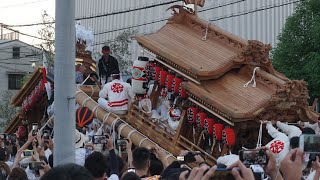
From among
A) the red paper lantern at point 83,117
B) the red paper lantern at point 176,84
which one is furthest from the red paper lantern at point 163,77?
the red paper lantern at point 83,117

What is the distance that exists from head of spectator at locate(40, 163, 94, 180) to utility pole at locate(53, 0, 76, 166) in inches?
108

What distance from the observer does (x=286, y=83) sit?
11.6 m

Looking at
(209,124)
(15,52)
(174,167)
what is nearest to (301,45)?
(209,124)

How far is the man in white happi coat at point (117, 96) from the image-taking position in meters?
13.7

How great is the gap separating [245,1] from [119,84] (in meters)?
21.6

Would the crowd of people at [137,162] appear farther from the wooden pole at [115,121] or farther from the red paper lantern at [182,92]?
the red paper lantern at [182,92]

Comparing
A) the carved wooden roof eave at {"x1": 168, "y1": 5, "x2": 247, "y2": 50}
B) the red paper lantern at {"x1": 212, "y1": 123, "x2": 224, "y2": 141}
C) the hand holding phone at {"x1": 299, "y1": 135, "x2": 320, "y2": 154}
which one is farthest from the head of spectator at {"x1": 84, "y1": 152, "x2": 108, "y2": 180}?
the carved wooden roof eave at {"x1": 168, "y1": 5, "x2": 247, "y2": 50}

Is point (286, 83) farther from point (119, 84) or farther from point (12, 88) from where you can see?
point (12, 88)

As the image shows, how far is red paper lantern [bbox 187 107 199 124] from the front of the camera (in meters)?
12.3

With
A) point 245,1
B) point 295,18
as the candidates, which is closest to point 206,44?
point 295,18

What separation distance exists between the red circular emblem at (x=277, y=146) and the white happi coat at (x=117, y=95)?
465 cm

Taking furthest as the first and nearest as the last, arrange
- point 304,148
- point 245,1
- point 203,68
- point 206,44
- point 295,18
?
point 245,1 < point 295,18 < point 206,44 < point 203,68 < point 304,148

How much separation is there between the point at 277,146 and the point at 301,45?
17085mm

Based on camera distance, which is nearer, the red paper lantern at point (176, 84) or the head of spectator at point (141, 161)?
the head of spectator at point (141, 161)
